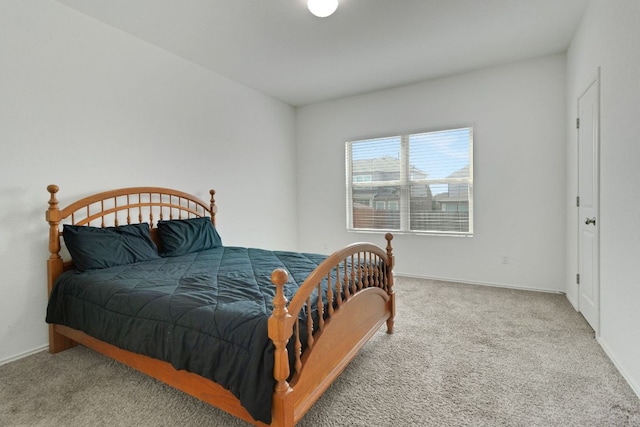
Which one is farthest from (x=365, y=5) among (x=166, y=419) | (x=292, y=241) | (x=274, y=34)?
(x=292, y=241)

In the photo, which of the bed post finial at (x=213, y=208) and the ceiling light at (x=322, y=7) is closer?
the ceiling light at (x=322, y=7)

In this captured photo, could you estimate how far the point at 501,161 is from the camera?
12.5 feet

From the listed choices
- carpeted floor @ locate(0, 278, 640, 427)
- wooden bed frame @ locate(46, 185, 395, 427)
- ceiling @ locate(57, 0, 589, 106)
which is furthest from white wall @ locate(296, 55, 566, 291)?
wooden bed frame @ locate(46, 185, 395, 427)

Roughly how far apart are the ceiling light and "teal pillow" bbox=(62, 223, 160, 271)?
7.63ft

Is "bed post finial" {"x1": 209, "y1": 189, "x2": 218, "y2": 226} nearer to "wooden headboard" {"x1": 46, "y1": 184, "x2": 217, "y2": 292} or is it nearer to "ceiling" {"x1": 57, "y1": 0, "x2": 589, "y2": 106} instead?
"wooden headboard" {"x1": 46, "y1": 184, "x2": 217, "y2": 292}

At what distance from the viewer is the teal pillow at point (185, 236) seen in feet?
9.93

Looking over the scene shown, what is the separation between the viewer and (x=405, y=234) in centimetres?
443

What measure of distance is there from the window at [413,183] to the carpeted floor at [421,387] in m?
1.75

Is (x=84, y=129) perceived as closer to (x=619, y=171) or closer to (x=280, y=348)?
(x=280, y=348)

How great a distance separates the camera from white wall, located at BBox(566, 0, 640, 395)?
6.07 ft

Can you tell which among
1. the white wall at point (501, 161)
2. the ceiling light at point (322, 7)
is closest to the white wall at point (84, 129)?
the ceiling light at point (322, 7)

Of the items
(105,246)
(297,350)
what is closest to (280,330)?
(297,350)

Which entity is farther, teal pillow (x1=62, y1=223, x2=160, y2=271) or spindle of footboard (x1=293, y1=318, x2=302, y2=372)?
teal pillow (x1=62, y1=223, x2=160, y2=271)

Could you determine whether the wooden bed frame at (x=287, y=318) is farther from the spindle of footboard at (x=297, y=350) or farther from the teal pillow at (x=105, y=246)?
the teal pillow at (x=105, y=246)
